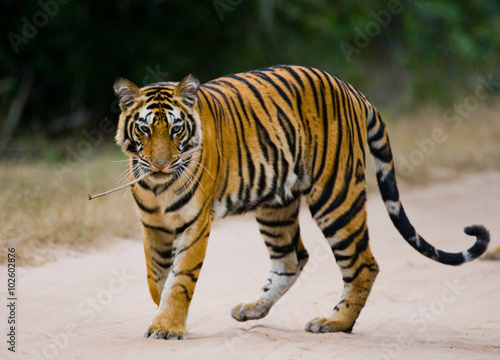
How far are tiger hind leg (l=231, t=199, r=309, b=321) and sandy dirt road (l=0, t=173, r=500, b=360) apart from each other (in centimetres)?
26

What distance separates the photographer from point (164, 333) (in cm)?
422

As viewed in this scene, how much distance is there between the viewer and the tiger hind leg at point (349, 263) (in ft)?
16.0

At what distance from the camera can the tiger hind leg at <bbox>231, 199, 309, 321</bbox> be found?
5316 mm

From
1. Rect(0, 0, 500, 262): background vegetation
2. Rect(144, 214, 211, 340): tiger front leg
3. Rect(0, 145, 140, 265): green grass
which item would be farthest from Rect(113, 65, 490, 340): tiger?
Rect(0, 0, 500, 262): background vegetation

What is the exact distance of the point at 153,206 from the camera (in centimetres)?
441

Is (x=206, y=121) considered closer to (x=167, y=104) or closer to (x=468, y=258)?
(x=167, y=104)

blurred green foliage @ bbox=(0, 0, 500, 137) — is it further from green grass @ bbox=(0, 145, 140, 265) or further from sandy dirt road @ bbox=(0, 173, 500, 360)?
sandy dirt road @ bbox=(0, 173, 500, 360)

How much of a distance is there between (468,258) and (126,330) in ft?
7.69

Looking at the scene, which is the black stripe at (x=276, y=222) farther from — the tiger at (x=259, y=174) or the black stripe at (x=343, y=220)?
the black stripe at (x=343, y=220)

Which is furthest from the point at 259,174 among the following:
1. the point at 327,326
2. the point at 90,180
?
the point at 90,180

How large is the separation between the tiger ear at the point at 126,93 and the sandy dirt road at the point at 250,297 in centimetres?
140

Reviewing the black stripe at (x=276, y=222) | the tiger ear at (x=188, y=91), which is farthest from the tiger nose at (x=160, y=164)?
the black stripe at (x=276, y=222)

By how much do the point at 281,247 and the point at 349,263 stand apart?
65 cm

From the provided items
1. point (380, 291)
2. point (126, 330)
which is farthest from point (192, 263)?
point (380, 291)
